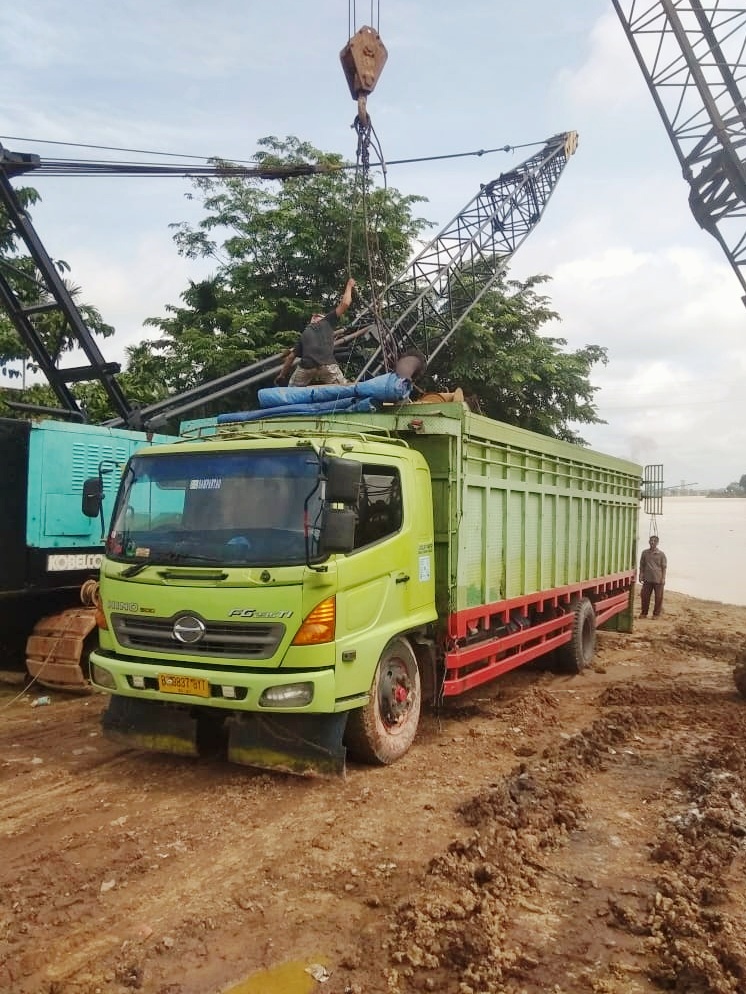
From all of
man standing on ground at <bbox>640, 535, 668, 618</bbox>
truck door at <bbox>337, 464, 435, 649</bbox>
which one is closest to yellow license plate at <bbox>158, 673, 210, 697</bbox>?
truck door at <bbox>337, 464, 435, 649</bbox>

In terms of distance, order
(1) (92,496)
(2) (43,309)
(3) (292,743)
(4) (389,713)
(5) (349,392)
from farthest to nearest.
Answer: (2) (43,309) → (1) (92,496) → (5) (349,392) → (4) (389,713) → (3) (292,743)

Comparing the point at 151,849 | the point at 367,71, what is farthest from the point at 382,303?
the point at 151,849

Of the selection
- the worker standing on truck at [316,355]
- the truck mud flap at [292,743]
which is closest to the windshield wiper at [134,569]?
the truck mud flap at [292,743]

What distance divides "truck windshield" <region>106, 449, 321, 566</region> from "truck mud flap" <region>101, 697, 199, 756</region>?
1.02m

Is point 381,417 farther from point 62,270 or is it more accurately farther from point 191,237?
point 191,237

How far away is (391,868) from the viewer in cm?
398

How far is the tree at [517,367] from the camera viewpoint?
679 inches

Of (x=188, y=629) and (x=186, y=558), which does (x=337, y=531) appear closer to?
(x=186, y=558)

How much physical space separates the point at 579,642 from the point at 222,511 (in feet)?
18.6

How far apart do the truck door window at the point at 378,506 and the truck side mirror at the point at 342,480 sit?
1.22ft

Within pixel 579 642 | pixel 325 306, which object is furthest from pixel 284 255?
pixel 579 642

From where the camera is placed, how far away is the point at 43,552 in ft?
26.1

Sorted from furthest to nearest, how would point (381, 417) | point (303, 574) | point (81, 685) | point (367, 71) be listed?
1. point (367, 71)
2. point (81, 685)
3. point (381, 417)
4. point (303, 574)

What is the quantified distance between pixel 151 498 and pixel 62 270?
9335 mm
